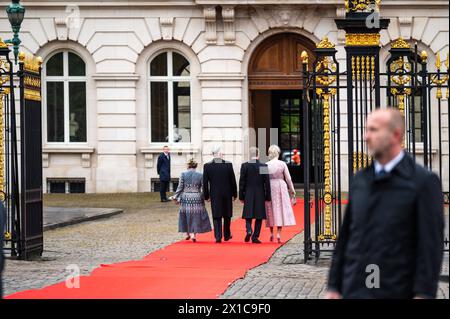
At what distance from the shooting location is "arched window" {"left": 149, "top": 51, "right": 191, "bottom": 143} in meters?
36.6

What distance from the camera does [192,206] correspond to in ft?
69.3

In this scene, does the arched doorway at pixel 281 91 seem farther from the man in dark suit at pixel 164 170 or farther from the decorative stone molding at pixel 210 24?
the man in dark suit at pixel 164 170

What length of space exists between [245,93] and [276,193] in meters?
15.5

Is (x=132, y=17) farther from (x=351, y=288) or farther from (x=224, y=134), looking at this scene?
(x=351, y=288)

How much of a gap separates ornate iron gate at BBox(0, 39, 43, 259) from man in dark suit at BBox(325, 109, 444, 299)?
1107cm

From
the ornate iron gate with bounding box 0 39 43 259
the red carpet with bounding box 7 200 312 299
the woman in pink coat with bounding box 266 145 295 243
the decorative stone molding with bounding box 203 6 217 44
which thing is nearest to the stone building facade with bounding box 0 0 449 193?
the decorative stone molding with bounding box 203 6 217 44

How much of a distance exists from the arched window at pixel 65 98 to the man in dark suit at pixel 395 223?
3015 centimetres

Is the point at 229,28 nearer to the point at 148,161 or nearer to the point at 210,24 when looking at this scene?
the point at 210,24

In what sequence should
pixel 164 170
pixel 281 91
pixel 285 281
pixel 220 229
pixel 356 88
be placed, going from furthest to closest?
1. pixel 281 91
2. pixel 164 170
3. pixel 220 229
4. pixel 356 88
5. pixel 285 281

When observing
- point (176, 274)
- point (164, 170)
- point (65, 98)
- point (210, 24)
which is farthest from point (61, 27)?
point (176, 274)

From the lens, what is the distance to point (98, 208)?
1163 inches

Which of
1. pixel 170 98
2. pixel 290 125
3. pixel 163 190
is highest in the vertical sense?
pixel 170 98

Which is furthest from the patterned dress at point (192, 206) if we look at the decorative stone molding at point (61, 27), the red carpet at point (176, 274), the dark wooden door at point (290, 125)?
the dark wooden door at point (290, 125)

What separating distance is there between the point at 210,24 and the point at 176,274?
21.9 m
